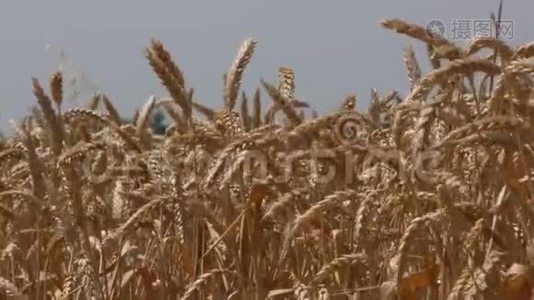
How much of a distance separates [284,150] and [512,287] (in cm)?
69

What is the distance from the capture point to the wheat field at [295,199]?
1960 millimetres

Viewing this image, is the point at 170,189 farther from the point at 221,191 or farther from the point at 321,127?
the point at 321,127

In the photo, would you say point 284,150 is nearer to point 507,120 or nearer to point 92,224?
point 92,224

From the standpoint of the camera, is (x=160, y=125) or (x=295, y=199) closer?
(x=295, y=199)

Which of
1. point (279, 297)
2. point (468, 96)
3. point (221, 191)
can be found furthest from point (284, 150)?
point (468, 96)

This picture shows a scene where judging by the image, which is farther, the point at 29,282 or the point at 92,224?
the point at 29,282

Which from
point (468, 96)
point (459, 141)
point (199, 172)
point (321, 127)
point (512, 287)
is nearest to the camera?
point (459, 141)

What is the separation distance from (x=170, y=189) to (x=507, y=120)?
3.01 ft

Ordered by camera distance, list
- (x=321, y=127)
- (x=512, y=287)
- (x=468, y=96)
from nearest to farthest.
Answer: (x=512, y=287), (x=321, y=127), (x=468, y=96)

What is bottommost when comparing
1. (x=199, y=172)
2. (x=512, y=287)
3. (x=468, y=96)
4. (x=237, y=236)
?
(x=512, y=287)

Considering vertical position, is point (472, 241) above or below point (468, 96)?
below

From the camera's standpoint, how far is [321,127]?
2279mm

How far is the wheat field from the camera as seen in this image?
77.2 inches

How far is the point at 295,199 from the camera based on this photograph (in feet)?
7.52
